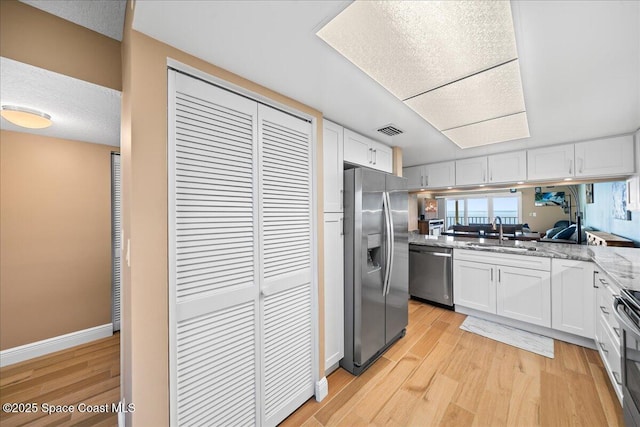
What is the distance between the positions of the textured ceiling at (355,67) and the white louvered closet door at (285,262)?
338 mm

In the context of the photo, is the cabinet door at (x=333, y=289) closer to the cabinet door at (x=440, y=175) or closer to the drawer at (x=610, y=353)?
the drawer at (x=610, y=353)

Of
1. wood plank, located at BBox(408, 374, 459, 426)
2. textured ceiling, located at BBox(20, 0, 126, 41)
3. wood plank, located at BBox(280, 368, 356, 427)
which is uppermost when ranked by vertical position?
textured ceiling, located at BBox(20, 0, 126, 41)

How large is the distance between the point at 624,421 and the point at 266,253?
2540 mm

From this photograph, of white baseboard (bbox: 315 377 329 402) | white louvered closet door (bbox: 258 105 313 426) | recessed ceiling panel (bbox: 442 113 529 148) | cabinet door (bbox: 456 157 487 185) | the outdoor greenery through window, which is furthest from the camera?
the outdoor greenery through window

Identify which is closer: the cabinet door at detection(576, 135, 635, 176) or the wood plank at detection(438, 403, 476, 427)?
the wood plank at detection(438, 403, 476, 427)

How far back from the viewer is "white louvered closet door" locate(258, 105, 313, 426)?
1.53 meters

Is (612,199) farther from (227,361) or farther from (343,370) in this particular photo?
(227,361)

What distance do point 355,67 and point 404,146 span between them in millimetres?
1903

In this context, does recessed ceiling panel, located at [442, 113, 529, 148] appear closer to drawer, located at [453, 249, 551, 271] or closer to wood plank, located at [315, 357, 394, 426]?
drawer, located at [453, 249, 551, 271]

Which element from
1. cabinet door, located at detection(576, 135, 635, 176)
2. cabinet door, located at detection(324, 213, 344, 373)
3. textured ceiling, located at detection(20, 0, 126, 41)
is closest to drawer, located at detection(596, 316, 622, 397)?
cabinet door, located at detection(576, 135, 635, 176)

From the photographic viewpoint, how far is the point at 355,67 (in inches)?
53.9

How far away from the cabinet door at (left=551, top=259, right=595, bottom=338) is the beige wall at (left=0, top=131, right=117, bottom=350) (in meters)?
5.11

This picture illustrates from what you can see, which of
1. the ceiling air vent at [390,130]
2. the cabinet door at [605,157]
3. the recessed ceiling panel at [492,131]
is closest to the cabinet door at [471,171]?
the recessed ceiling panel at [492,131]

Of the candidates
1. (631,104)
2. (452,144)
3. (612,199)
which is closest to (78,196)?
(452,144)
